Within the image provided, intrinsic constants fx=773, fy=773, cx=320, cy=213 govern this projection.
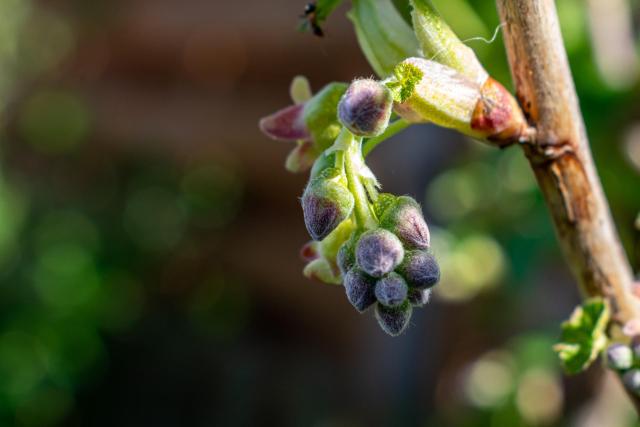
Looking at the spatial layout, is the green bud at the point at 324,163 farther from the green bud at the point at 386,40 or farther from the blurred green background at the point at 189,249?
the blurred green background at the point at 189,249

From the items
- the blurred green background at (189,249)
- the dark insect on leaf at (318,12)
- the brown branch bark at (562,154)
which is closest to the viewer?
the brown branch bark at (562,154)

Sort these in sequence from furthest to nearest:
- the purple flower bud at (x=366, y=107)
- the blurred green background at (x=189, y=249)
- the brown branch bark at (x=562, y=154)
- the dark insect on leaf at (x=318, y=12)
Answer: the blurred green background at (x=189, y=249), the dark insect on leaf at (x=318, y=12), the brown branch bark at (x=562, y=154), the purple flower bud at (x=366, y=107)

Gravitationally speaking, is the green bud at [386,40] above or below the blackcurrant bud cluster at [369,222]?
above

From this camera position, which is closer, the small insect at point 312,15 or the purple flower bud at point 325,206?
the purple flower bud at point 325,206

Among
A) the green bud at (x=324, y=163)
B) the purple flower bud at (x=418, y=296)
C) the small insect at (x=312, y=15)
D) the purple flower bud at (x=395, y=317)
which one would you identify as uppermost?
the small insect at (x=312, y=15)

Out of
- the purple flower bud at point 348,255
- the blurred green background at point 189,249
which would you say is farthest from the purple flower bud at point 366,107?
the blurred green background at point 189,249

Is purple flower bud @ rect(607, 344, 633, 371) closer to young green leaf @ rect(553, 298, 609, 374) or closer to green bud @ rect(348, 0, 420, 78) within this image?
young green leaf @ rect(553, 298, 609, 374)
